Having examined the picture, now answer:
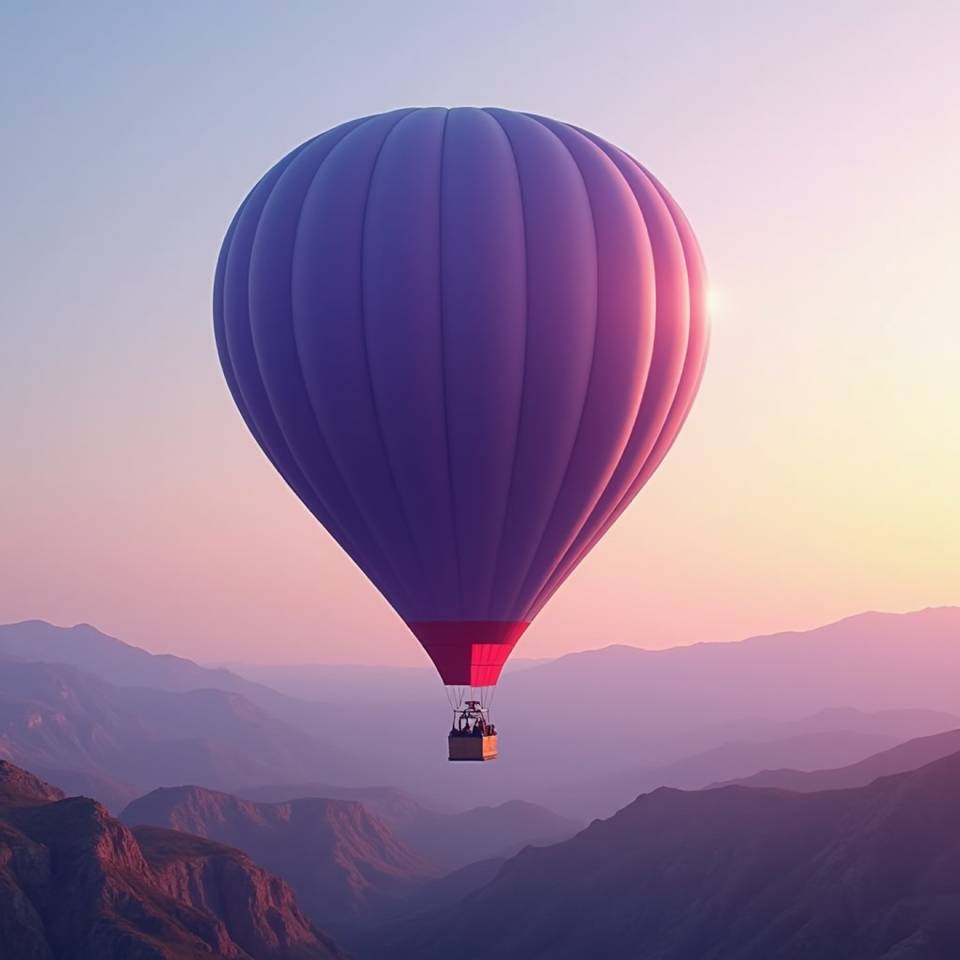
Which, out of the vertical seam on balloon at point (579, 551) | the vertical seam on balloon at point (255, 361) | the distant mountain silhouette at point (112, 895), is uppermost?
the vertical seam on balloon at point (255, 361)

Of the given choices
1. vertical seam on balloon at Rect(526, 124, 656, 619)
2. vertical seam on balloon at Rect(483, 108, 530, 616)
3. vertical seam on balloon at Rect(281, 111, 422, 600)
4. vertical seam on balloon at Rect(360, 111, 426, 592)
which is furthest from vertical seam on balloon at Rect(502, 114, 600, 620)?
vertical seam on balloon at Rect(281, 111, 422, 600)

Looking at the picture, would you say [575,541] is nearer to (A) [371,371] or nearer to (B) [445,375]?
(B) [445,375]

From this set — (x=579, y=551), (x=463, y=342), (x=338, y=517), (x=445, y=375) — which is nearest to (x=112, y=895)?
(x=338, y=517)

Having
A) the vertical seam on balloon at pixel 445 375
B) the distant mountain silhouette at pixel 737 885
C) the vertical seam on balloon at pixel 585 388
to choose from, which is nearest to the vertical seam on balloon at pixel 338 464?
the vertical seam on balloon at pixel 445 375

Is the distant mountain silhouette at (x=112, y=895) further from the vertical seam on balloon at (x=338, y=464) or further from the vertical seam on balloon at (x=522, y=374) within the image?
the vertical seam on balloon at (x=522, y=374)

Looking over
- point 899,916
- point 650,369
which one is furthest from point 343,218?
point 899,916

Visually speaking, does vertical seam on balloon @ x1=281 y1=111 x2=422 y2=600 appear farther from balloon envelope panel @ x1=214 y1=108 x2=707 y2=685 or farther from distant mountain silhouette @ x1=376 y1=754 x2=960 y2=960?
distant mountain silhouette @ x1=376 y1=754 x2=960 y2=960

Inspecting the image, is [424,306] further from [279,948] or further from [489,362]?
[279,948]
